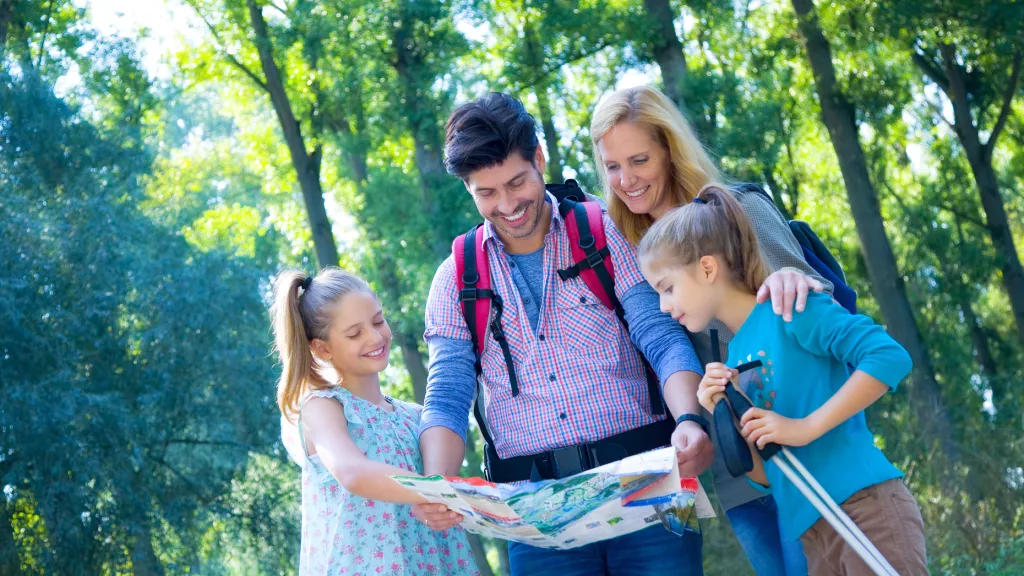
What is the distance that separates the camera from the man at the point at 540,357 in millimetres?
3377

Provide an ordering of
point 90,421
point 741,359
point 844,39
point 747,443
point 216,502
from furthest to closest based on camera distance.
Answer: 1. point 844,39
2. point 216,502
3. point 90,421
4. point 741,359
5. point 747,443

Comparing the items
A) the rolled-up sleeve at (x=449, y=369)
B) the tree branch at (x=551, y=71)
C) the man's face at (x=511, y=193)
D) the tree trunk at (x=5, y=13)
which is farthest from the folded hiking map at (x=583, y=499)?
the tree trunk at (x=5, y=13)

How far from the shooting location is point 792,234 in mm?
3408

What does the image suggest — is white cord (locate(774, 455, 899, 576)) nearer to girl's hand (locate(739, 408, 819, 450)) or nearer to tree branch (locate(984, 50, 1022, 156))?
girl's hand (locate(739, 408, 819, 450))

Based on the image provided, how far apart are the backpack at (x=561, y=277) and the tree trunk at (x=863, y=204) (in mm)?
10472

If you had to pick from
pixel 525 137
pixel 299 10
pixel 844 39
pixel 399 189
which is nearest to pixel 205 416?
pixel 399 189

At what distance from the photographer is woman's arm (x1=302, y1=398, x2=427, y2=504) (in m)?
3.25

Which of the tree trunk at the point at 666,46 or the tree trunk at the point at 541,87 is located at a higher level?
the tree trunk at the point at 541,87

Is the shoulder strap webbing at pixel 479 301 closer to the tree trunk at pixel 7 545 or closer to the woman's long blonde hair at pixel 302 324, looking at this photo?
the woman's long blonde hair at pixel 302 324

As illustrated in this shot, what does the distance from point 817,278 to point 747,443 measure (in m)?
0.60

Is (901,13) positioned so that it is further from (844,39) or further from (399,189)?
(399,189)

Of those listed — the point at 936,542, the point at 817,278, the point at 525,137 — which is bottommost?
the point at 936,542

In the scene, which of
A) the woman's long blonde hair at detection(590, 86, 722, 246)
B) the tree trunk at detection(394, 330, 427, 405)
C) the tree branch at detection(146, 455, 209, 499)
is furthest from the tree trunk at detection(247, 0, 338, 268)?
the woman's long blonde hair at detection(590, 86, 722, 246)

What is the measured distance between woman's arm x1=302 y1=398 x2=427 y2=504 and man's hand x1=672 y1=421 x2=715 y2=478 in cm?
72
